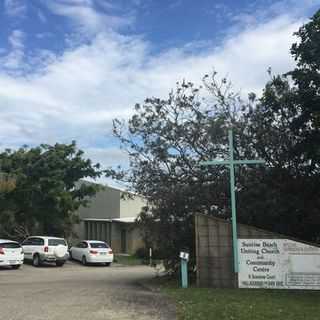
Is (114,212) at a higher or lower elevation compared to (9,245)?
higher

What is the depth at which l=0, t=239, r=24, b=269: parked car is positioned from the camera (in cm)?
2952

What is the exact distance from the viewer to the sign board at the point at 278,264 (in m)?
17.4

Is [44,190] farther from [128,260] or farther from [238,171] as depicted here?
[238,171]

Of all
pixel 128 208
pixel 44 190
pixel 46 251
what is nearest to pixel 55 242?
pixel 46 251

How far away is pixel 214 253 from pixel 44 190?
22.0m

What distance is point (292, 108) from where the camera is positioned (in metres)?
20.5

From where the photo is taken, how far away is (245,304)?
46.2ft

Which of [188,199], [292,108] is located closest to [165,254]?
[188,199]

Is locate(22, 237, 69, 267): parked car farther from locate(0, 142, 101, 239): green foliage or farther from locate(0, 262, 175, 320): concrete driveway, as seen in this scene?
locate(0, 262, 175, 320): concrete driveway

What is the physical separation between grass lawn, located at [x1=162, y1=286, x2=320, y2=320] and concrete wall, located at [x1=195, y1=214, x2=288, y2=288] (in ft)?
2.67

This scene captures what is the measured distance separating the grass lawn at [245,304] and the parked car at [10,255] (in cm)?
1397

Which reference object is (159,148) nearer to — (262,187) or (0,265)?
(262,187)

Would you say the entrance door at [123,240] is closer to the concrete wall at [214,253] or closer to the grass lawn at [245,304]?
the concrete wall at [214,253]

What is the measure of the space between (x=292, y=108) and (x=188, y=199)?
482 cm
